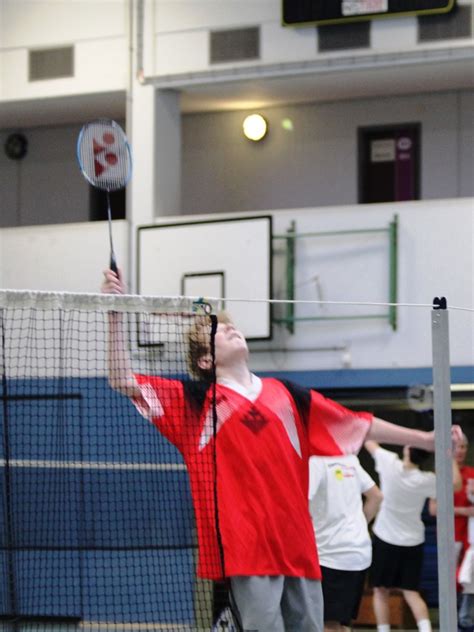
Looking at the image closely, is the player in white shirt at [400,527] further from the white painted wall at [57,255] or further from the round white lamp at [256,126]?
the round white lamp at [256,126]

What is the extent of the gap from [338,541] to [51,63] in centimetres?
846

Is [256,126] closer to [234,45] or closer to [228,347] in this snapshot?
[234,45]

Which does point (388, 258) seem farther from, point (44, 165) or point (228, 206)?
point (44, 165)

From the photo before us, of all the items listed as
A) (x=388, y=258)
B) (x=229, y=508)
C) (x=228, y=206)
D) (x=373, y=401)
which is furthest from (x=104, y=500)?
(x=229, y=508)

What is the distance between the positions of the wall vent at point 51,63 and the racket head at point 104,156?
280 inches

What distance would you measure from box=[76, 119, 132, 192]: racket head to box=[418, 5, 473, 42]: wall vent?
6319 mm

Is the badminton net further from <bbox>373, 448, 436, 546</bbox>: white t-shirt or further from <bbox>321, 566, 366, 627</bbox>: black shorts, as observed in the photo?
<bbox>321, 566, 366, 627</bbox>: black shorts

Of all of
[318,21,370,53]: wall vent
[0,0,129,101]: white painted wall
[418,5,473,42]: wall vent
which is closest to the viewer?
[418,5,473,42]: wall vent

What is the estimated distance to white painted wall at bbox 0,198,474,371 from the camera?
510 inches

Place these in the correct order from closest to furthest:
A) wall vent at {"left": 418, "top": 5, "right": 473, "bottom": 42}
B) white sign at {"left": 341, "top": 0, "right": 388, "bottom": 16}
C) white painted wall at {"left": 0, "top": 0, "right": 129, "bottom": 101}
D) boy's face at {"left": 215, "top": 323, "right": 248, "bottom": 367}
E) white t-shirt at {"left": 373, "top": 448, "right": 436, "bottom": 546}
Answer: boy's face at {"left": 215, "top": 323, "right": 248, "bottom": 367}, white t-shirt at {"left": 373, "top": 448, "right": 436, "bottom": 546}, wall vent at {"left": 418, "top": 5, "right": 473, "bottom": 42}, white sign at {"left": 341, "top": 0, "right": 388, "bottom": 16}, white painted wall at {"left": 0, "top": 0, "right": 129, "bottom": 101}

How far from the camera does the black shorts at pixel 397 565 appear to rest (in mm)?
10398

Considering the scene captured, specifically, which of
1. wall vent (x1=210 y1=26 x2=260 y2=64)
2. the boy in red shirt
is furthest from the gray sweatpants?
wall vent (x1=210 y1=26 x2=260 y2=64)

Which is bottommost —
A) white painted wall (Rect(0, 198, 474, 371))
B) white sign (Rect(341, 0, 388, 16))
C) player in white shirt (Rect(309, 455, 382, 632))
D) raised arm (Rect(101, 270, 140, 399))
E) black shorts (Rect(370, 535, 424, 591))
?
black shorts (Rect(370, 535, 424, 591))

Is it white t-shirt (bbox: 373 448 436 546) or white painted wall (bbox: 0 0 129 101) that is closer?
white t-shirt (bbox: 373 448 436 546)
